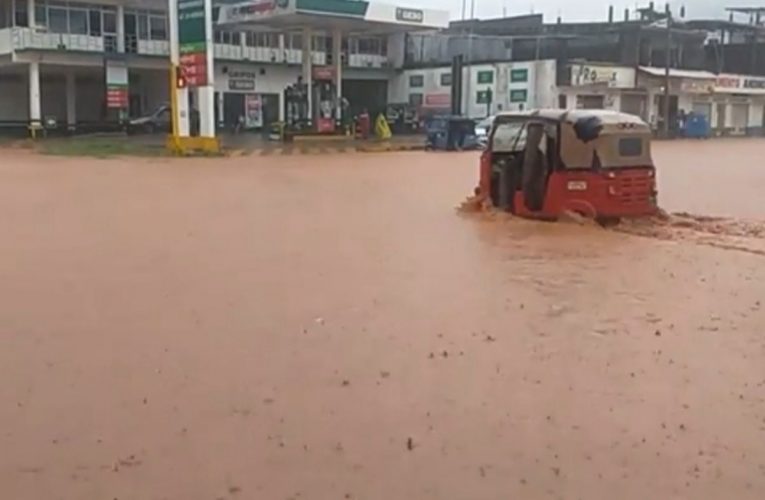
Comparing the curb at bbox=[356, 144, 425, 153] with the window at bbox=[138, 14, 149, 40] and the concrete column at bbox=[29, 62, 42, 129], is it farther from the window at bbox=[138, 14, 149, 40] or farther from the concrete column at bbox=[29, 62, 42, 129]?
the concrete column at bbox=[29, 62, 42, 129]

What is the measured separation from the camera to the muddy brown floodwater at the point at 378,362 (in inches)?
201

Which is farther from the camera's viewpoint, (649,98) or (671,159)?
(649,98)

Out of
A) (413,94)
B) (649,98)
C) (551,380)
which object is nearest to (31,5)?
(413,94)

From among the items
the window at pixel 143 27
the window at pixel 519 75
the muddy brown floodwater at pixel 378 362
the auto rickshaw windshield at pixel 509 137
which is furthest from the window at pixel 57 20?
the auto rickshaw windshield at pixel 509 137

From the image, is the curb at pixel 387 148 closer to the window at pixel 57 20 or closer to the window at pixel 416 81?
the window at pixel 57 20

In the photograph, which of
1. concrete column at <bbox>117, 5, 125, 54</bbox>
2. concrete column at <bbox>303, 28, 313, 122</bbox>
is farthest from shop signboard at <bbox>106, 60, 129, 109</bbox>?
concrete column at <bbox>303, 28, 313, 122</bbox>

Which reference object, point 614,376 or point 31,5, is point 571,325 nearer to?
point 614,376

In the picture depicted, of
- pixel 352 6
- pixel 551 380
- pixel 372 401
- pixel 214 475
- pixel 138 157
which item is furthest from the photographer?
pixel 352 6

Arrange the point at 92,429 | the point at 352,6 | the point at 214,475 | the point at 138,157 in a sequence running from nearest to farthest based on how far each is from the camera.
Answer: the point at 214,475, the point at 92,429, the point at 138,157, the point at 352,6

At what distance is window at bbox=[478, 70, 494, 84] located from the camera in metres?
55.1

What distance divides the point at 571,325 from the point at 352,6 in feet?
119

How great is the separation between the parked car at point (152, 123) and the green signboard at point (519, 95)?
1816 centimetres

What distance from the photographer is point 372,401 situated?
627 centimetres

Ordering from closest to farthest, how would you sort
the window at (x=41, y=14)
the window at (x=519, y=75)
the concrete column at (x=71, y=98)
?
the window at (x=41, y=14) → the concrete column at (x=71, y=98) → the window at (x=519, y=75)
